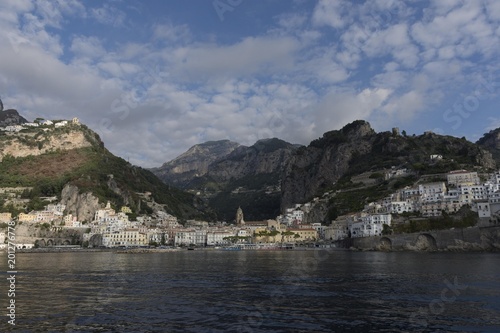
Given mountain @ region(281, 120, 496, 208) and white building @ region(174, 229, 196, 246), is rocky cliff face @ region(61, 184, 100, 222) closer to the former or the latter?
white building @ region(174, 229, 196, 246)

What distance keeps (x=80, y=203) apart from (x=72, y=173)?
21356mm

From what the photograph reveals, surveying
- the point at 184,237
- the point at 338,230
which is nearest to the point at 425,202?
the point at 338,230

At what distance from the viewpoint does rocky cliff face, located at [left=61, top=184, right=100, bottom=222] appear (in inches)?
5733

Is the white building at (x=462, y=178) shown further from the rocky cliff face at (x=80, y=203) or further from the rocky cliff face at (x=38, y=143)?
the rocky cliff face at (x=38, y=143)

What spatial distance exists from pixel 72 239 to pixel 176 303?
122754 millimetres

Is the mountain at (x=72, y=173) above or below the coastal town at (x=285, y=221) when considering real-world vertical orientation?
above

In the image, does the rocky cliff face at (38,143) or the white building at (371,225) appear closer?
the white building at (371,225)

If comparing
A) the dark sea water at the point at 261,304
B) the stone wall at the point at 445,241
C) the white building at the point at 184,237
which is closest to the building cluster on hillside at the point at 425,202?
the stone wall at the point at 445,241

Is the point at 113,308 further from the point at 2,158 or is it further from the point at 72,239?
the point at 2,158

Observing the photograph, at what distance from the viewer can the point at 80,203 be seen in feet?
481

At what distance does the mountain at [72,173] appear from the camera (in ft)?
487

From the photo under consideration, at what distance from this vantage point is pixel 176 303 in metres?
22.7

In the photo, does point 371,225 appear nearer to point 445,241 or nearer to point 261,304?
point 445,241

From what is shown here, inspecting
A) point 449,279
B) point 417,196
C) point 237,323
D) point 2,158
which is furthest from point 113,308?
point 2,158
